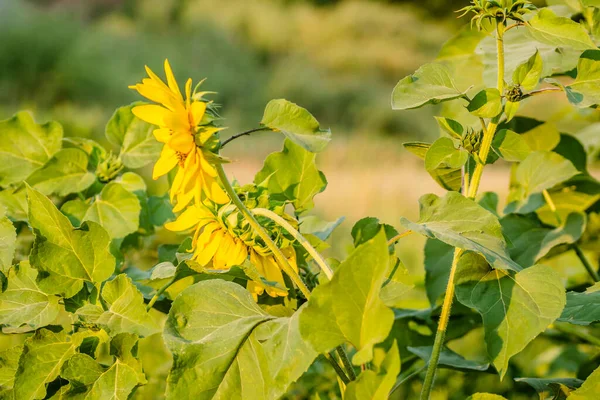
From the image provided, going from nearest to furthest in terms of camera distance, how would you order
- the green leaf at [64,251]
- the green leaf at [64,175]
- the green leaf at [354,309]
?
1. the green leaf at [354,309]
2. the green leaf at [64,251]
3. the green leaf at [64,175]

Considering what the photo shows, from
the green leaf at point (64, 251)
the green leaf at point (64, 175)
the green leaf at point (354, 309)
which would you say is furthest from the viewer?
the green leaf at point (64, 175)

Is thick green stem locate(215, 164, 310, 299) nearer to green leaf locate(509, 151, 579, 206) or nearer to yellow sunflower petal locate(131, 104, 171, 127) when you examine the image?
yellow sunflower petal locate(131, 104, 171, 127)

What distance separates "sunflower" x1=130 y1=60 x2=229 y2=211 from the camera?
33cm

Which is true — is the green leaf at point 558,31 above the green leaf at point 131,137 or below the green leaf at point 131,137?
above

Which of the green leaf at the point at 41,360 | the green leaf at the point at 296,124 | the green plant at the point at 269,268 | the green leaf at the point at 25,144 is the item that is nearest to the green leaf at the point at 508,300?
A: the green plant at the point at 269,268

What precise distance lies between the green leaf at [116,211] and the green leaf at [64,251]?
75 mm

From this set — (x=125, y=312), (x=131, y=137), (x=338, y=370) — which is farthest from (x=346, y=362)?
(x=131, y=137)

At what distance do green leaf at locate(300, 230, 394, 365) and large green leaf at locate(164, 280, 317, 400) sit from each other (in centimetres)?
2

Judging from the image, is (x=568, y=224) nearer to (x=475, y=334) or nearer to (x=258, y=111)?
(x=475, y=334)

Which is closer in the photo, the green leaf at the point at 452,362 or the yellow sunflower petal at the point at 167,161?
the yellow sunflower petal at the point at 167,161

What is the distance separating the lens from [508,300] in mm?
354

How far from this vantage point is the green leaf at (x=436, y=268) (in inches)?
20.4

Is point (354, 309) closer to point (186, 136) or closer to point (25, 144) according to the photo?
point (186, 136)

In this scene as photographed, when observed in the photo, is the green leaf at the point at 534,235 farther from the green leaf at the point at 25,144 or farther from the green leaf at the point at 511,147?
the green leaf at the point at 25,144
